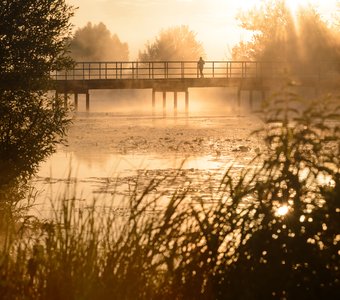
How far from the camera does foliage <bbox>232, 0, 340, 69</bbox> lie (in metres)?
60.2

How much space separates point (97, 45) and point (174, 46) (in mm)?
16136

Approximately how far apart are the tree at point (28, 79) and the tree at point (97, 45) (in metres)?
89.7

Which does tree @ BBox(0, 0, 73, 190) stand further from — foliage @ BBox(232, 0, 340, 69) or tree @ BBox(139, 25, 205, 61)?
tree @ BBox(139, 25, 205, 61)

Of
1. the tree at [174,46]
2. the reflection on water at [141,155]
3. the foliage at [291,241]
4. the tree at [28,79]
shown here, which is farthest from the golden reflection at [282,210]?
the tree at [174,46]

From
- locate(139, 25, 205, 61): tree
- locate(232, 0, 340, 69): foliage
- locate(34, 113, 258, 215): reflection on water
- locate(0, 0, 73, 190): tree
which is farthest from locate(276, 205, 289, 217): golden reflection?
locate(139, 25, 205, 61): tree

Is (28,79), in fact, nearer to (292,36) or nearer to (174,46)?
(292,36)

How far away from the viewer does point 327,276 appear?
712 centimetres

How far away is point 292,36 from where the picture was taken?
62.4 meters

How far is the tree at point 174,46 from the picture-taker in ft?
350

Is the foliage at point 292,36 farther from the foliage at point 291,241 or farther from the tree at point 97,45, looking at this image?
the foliage at point 291,241

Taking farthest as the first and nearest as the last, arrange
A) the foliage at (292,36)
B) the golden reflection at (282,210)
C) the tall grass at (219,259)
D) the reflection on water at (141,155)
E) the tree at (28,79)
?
the foliage at (292,36) → the reflection on water at (141,155) → the tree at (28,79) → the golden reflection at (282,210) → the tall grass at (219,259)

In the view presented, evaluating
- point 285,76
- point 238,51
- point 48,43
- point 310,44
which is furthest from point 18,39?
point 238,51

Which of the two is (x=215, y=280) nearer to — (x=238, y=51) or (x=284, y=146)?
(x=284, y=146)

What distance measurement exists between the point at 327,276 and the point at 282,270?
13.6 inches
